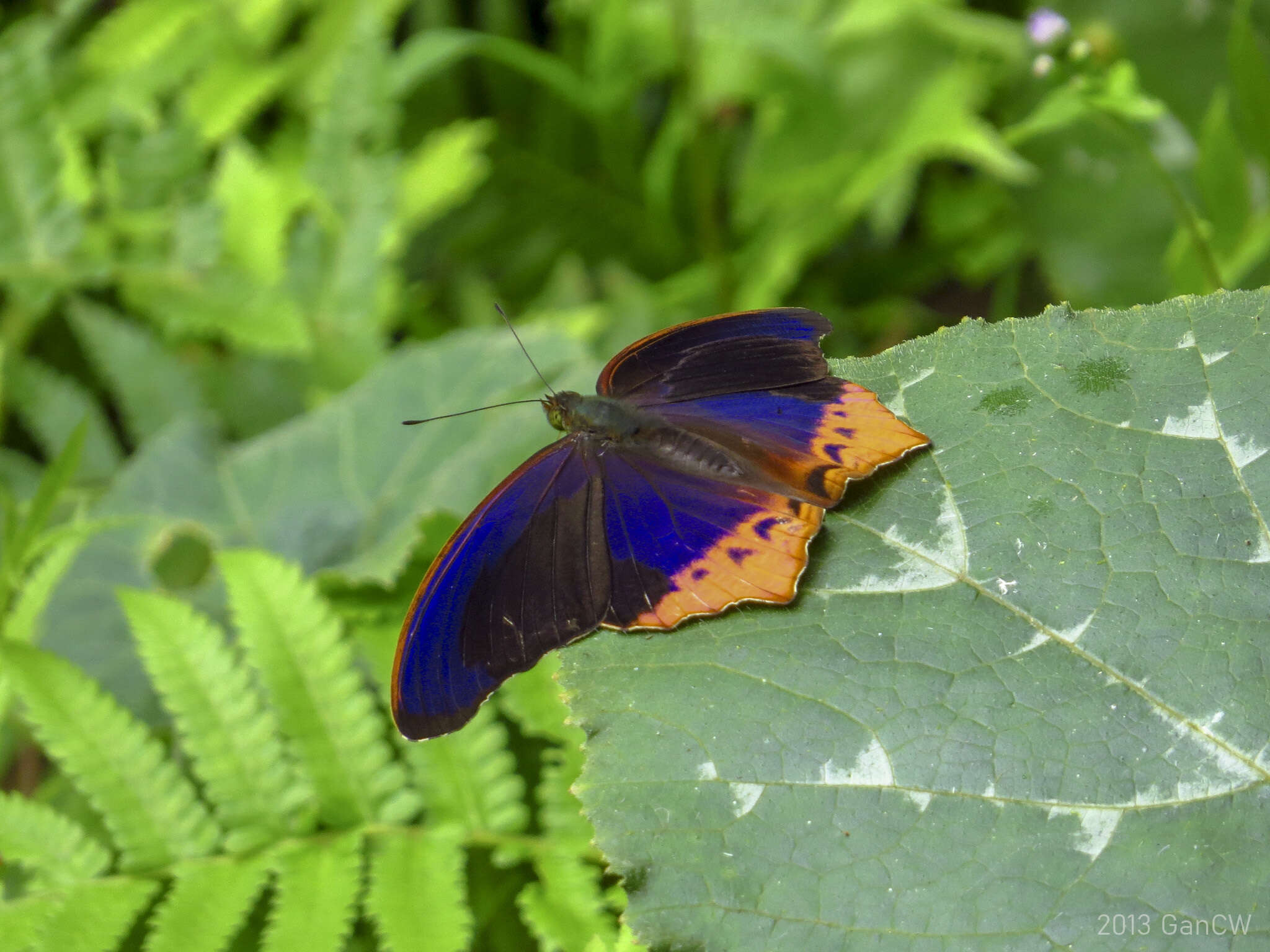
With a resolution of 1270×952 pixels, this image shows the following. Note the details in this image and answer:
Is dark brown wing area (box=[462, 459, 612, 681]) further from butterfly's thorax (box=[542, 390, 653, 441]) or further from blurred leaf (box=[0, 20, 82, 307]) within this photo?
blurred leaf (box=[0, 20, 82, 307])

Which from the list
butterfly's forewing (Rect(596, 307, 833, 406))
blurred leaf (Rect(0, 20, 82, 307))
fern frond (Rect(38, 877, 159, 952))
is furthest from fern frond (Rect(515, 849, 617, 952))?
blurred leaf (Rect(0, 20, 82, 307))

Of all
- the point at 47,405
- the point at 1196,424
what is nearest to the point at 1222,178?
the point at 1196,424

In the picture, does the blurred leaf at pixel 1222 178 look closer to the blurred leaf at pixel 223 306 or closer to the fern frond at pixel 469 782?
the fern frond at pixel 469 782

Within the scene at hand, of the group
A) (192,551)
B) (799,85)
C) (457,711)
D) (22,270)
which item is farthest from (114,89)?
(457,711)

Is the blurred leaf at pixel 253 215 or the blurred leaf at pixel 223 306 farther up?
the blurred leaf at pixel 253 215

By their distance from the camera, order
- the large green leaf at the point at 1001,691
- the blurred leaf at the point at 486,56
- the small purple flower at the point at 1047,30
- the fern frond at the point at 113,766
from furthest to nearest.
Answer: the blurred leaf at the point at 486,56 → the small purple flower at the point at 1047,30 → the fern frond at the point at 113,766 → the large green leaf at the point at 1001,691

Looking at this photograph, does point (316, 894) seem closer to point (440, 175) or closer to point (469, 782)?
point (469, 782)

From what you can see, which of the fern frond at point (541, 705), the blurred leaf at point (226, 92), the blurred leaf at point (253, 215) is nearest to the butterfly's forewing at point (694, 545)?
the fern frond at point (541, 705)
